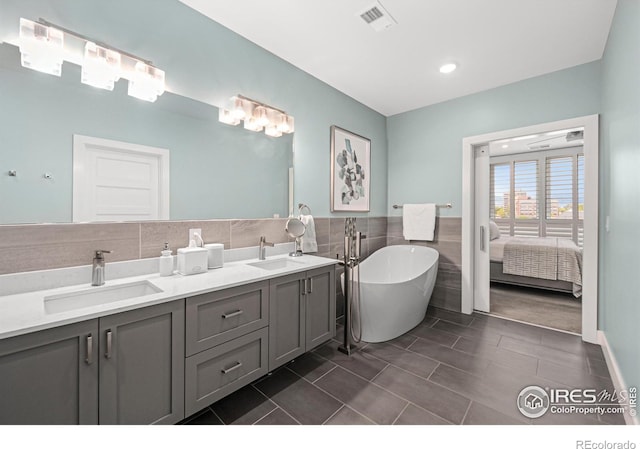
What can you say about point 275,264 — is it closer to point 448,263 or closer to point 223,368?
point 223,368

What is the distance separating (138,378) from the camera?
3.87ft

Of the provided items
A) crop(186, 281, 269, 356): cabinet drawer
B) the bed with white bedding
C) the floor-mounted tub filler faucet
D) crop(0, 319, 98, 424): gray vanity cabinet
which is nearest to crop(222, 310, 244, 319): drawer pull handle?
crop(186, 281, 269, 356): cabinet drawer

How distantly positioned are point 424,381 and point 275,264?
4.53ft

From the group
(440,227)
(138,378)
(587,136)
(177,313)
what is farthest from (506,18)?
(138,378)

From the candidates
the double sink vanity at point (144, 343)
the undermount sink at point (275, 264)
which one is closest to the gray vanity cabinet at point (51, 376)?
the double sink vanity at point (144, 343)

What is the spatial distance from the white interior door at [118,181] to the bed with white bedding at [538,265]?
15.0ft

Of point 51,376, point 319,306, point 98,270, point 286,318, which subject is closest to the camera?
point 51,376

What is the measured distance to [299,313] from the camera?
191cm

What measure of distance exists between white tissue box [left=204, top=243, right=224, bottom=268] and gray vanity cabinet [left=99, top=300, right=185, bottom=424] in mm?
543

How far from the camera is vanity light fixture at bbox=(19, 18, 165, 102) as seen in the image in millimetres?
1297

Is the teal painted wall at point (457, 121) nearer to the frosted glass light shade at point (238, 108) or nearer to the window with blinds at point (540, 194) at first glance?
the frosted glass light shade at point (238, 108)

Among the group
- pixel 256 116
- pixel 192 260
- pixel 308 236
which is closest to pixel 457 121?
pixel 308 236

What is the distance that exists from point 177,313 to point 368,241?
2.57m

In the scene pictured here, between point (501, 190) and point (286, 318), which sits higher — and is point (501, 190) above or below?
above
